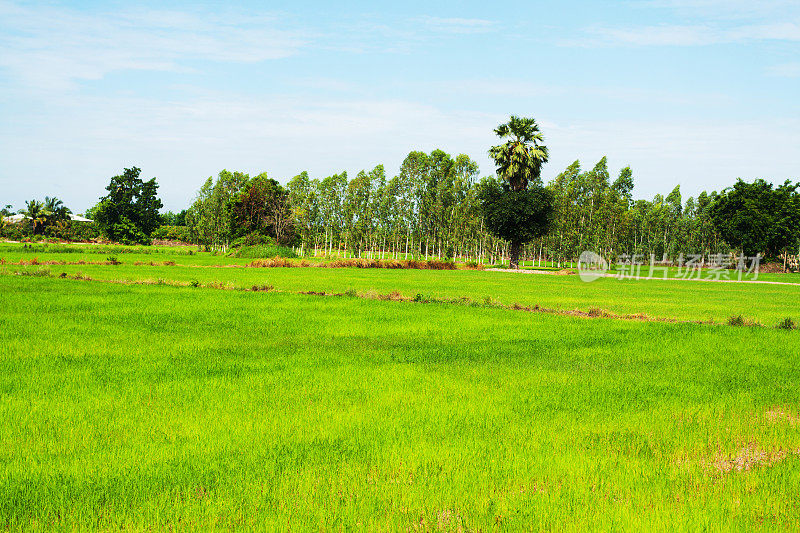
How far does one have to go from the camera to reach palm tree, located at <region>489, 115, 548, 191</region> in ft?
217

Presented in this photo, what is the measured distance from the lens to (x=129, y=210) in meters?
125

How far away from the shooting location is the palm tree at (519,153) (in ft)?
217

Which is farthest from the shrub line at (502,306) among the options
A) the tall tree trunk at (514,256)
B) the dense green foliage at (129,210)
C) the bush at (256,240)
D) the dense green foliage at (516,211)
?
the dense green foliage at (129,210)

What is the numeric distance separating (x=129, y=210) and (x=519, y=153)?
92669 mm

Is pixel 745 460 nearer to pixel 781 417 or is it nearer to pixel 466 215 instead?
pixel 781 417

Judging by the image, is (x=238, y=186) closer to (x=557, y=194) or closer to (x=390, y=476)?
(x=557, y=194)

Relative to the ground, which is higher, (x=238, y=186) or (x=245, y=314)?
(x=238, y=186)

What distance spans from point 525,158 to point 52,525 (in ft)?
216

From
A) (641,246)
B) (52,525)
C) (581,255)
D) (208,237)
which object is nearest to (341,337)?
(52,525)

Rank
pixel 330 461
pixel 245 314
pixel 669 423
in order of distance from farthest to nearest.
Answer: pixel 245 314 → pixel 669 423 → pixel 330 461

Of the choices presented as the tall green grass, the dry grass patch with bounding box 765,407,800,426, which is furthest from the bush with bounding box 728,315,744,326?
the dry grass patch with bounding box 765,407,800,426

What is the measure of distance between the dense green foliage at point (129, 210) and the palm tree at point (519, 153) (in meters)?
84.9

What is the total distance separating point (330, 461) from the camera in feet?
19.4

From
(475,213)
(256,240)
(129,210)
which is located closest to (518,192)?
(475,213)
